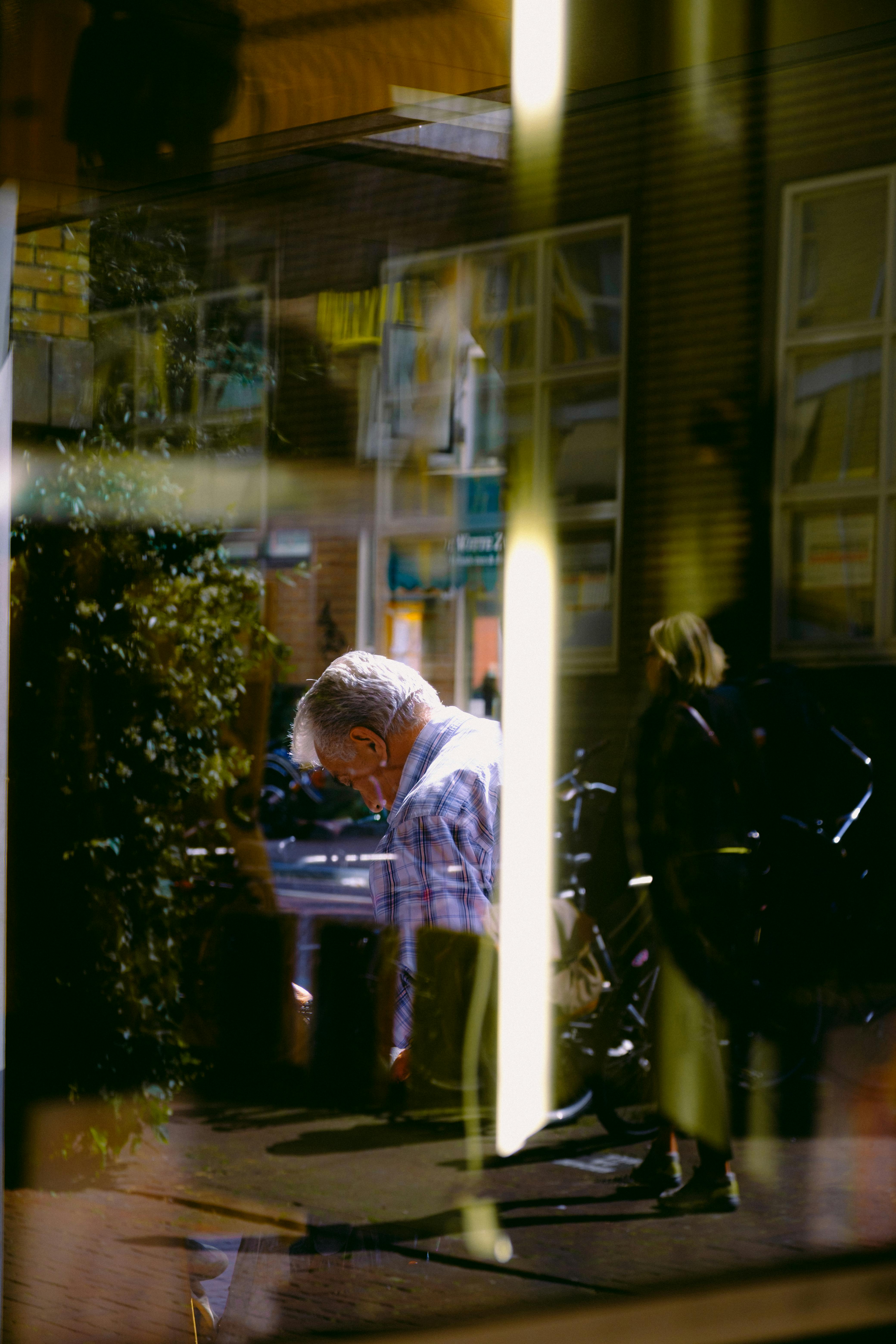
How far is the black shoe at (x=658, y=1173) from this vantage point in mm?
2754

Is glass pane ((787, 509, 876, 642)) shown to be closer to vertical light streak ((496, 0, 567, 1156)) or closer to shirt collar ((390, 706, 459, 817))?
vertical light streak ((496, 0, 567, 1156))

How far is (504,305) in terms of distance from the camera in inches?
115

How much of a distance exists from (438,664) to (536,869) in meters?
0.62

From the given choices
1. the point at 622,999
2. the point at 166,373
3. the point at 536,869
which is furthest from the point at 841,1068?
the point at 166,373

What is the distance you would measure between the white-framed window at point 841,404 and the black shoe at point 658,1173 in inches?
44.5

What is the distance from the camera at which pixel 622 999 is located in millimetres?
3322

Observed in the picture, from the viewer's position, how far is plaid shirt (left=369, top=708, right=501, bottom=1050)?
228cm

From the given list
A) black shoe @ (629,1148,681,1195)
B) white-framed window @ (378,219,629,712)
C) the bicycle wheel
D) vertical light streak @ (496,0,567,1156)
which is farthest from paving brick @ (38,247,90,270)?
black shoe @ (629,1148,681,1195)

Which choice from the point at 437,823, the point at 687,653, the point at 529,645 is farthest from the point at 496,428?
the point at 437,823

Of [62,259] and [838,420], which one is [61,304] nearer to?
[62,259]

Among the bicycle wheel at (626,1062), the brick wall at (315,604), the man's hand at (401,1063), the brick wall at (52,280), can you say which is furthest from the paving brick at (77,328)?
the bicycle wheel at (626,1062)

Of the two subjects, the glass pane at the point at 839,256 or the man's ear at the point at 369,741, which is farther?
the glass pane at the point at 839,256

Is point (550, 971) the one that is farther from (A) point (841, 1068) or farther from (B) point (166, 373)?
(B) point (166, 373)

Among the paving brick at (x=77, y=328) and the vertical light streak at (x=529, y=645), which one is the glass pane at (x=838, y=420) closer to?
the vertical light streak at (x=529, y=645)
